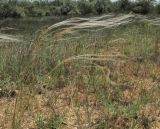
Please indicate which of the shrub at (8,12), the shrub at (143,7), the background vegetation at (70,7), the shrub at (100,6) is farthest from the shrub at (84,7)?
the shrub at (8,12)

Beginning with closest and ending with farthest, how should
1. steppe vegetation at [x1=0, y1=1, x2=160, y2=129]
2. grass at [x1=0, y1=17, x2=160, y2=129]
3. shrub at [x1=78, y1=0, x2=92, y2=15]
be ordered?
steppe vegetation at [x1=0, y1=1, x2=160, y2=129], grass at [x1=0, y1=17, x2=160, y2=129], shrub at [x1=78, y1=0, x2=92, y2=15]

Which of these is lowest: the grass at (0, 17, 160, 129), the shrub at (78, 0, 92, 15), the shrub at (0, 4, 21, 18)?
the shrub at (78, 0, 92, 15)

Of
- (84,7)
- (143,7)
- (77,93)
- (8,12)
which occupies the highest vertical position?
(77,93)

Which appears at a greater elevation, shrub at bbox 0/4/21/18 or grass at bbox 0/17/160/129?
grass at bbox 0/17/160/129

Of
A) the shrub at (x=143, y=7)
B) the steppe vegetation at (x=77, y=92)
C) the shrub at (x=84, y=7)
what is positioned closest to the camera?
the steppe vegetation at (x=77, y=92)

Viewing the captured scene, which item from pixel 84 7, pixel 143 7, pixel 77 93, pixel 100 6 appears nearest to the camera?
pixel 77 93

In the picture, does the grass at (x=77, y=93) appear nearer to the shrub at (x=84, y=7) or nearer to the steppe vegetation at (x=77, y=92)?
the steppe vegetation at (x=77, y=92)

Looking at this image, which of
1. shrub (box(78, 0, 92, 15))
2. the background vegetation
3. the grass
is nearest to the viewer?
the grass

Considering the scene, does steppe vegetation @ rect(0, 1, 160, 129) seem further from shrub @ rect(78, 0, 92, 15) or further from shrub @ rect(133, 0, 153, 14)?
shrub @ rect(78, 0, 92, 15)

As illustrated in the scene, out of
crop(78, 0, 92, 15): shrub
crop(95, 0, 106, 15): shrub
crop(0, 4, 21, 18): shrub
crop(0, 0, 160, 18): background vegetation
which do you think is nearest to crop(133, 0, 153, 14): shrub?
crop(0, 0, 160, 18): background vegetation

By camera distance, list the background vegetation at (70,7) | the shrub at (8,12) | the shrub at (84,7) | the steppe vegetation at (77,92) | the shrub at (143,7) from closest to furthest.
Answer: the steppe vegetation at (77,92)
the shrub at (8,12)
the background vegetation at (70,7)
the shrub at (143,7)
the shrub at (84,7)

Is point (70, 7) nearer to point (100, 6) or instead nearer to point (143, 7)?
point (100, 6)

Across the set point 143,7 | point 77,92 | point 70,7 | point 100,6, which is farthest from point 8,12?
point 77,92

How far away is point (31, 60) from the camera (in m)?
2.05
